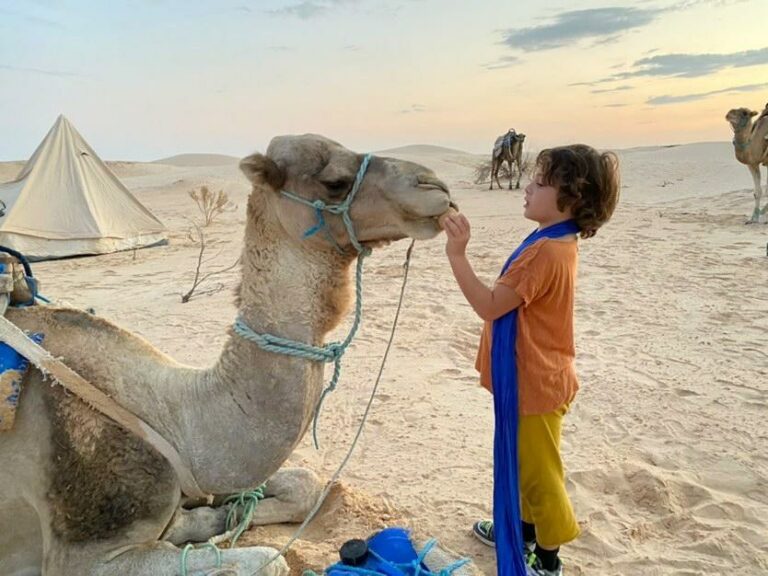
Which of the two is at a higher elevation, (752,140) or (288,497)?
(752,140)

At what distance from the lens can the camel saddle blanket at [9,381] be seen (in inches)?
85.7

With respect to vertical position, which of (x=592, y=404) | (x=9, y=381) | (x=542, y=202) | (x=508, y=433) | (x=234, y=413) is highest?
(x=542, y=202)

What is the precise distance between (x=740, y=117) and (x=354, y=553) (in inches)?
557

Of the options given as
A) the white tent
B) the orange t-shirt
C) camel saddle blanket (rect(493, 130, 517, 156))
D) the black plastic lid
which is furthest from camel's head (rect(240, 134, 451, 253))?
camel saddle blanket (rect(493, 130, 517, 156))

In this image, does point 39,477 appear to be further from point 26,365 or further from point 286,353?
point 286,353

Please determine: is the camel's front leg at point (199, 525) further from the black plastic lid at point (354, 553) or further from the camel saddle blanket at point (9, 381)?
the camel saddle blanket at point (9, 381)

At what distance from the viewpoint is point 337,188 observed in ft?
7.35

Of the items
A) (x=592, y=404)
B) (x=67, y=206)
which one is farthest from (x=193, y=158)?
(x=592, y=404)

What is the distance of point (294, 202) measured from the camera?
7.38ft

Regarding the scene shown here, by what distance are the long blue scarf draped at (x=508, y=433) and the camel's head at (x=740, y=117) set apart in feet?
43.8

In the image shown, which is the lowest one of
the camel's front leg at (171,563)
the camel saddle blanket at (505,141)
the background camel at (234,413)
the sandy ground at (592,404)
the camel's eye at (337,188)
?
the sandy ground at (592,404)

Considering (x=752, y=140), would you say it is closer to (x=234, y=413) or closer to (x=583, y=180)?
(x=583, y=180)

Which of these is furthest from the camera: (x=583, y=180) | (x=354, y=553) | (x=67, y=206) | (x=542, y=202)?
(x=67, y=206)

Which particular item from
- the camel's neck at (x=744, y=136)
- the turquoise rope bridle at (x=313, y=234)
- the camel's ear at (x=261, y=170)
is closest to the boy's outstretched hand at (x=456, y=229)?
the turquoise rope bridle at (x=313, y=234)
